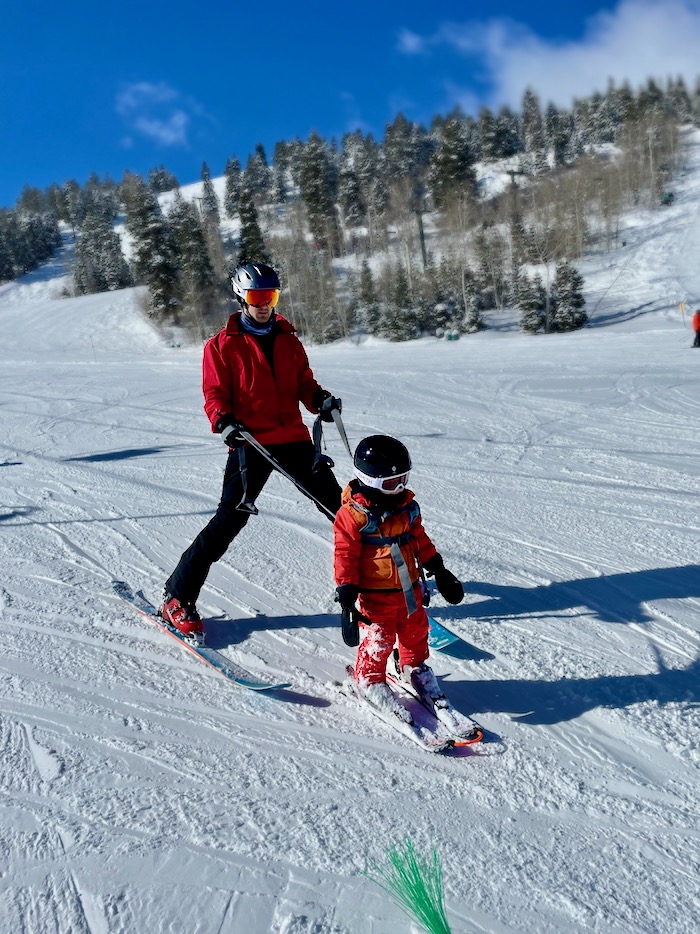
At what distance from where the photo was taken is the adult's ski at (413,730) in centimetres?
268

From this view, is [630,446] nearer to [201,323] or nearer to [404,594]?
[404,594]

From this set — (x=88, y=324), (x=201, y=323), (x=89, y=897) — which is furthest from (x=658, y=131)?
(x=89, y=897)

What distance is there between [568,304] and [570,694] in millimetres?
31977

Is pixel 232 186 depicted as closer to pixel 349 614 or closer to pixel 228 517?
pixel 228 517

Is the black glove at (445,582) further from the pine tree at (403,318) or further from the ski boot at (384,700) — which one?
the pine tree at (403,318)

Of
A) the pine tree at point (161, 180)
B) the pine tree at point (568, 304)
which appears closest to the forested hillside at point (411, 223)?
the pine tree at point (568, 304)

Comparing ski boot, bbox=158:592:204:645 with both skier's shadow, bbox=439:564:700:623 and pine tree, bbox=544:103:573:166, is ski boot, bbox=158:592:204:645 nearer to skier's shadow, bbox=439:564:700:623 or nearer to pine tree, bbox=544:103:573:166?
skier's shadow, bbox=439:564:700:623

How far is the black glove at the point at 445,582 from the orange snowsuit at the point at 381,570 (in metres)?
0.03

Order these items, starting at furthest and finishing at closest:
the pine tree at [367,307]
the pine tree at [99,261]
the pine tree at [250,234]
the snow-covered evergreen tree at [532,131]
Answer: the snow-covered evergreen tree at [532,131] < the pine tree at [99,261] < the pine tree at [250,234] < the pine tree at [367,307]

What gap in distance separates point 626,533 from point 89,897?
14.4ft

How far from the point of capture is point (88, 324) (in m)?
43.0

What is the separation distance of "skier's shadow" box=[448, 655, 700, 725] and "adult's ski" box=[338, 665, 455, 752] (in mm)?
301

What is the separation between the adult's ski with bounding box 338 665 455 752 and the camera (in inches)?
105

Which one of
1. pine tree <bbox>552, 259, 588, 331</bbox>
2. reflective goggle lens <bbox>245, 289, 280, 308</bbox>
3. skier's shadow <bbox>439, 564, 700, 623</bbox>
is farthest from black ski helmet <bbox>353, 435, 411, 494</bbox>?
pine tree <bbox>552, 259, 588, 331</bbox>
